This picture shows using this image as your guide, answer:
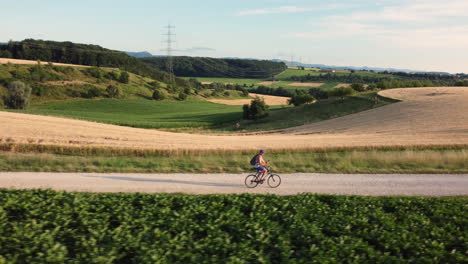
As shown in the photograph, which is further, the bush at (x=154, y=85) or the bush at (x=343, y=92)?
the bush at (x=154, y=85)

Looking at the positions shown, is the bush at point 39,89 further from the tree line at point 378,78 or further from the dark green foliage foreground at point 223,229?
the tree line at point 378,78

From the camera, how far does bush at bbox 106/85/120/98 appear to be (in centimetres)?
9888

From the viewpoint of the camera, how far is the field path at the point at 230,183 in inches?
595

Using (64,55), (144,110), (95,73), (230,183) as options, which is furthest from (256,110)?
(64,55)

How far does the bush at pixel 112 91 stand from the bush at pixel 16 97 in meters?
27.6

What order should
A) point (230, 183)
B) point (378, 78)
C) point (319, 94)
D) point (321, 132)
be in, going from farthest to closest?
point (378, 78)
point (319, 94)
point (321, 132)
point (230, 183)

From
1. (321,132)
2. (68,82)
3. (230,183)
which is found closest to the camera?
(230,183)

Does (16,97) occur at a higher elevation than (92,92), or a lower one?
lower

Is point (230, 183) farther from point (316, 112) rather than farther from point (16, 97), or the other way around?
point (16, 97)

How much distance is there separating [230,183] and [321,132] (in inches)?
1294

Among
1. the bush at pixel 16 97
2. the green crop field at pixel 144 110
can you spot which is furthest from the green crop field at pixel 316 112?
the bush at pixel 16 97

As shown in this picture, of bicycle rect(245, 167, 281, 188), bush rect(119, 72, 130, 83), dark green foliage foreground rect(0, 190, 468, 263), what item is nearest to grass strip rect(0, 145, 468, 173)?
bicycle rect(245, 167, 281, 188)

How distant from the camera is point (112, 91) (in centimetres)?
9925

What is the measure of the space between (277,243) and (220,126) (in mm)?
59822
